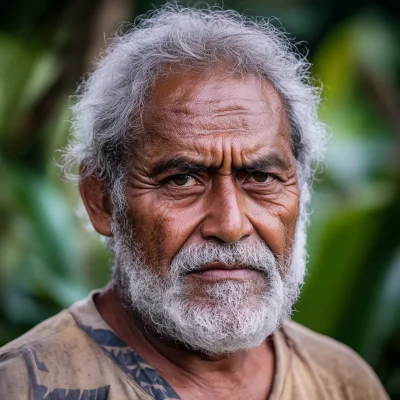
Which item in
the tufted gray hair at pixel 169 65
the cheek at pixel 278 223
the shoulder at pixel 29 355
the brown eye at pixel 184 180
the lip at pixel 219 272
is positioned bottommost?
the shoulder at pixel 29 355

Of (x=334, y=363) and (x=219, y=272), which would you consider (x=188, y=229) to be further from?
(x=334, y=363)

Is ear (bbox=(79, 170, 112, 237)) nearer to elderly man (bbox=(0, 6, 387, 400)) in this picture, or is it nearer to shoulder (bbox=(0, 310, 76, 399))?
elderly man (bbox=(0, 6, 387, 400))

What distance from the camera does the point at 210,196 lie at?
7.80 ft

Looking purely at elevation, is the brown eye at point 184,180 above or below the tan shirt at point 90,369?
above

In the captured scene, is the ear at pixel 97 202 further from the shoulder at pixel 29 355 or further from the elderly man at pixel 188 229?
the shoulder at pixel 29 355

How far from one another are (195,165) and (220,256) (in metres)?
0.27

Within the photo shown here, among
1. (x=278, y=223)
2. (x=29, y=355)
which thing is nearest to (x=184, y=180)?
(x=278, y=223)

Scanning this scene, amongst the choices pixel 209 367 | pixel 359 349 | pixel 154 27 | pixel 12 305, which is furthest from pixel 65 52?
pixel 209 367

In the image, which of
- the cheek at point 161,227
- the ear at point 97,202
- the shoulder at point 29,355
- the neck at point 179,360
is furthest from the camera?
the ear at point 97,202

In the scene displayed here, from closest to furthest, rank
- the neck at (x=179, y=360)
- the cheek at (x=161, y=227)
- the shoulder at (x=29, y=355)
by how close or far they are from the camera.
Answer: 1. the shoulder at (x=29, y=355)
2. the cheek at (x=161, y=227)
3. the neck at (x=179, y=360)

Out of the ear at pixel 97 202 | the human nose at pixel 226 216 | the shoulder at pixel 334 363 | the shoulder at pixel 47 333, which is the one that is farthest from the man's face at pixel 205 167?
the shoulder at pixel 334 363

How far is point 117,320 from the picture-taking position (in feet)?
8.33

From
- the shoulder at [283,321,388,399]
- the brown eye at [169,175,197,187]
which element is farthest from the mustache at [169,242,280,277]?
the shoulder at [283,321,388,399]

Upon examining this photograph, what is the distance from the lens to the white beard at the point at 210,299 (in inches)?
92.0
